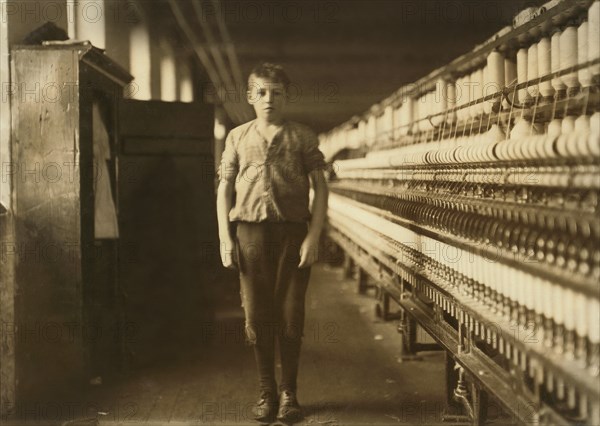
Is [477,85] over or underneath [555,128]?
over

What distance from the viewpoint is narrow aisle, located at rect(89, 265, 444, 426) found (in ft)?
12.4

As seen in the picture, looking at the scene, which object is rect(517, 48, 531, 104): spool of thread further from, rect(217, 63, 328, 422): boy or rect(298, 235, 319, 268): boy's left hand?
rect(298, 235, 319, 268): boy's left hand

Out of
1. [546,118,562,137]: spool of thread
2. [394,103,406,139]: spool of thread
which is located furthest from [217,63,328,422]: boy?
[394,103,406,139]: spool of thread

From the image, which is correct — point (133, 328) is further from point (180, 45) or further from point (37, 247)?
point (180, 45)

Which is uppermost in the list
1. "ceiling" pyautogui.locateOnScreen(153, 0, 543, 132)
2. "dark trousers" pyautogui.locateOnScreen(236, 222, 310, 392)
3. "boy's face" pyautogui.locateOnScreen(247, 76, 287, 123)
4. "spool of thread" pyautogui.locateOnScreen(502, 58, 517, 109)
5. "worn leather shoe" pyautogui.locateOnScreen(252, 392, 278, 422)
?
"ceiling" pyautogui.locateOnScreen(153, 0, 543, 132)

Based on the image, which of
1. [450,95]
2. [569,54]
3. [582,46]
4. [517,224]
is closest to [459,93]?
[450,95]

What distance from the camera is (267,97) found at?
11.8ft

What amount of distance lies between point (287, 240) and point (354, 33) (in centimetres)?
491

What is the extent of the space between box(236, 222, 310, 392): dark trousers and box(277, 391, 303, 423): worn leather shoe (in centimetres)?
4

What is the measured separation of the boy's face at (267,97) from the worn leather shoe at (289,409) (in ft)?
4.95

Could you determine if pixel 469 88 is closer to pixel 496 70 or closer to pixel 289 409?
pixel 496 70

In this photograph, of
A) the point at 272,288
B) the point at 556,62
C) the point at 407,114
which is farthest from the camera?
the point at 407,114

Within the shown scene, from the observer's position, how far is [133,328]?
189 inches

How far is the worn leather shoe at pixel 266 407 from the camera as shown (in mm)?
3643
